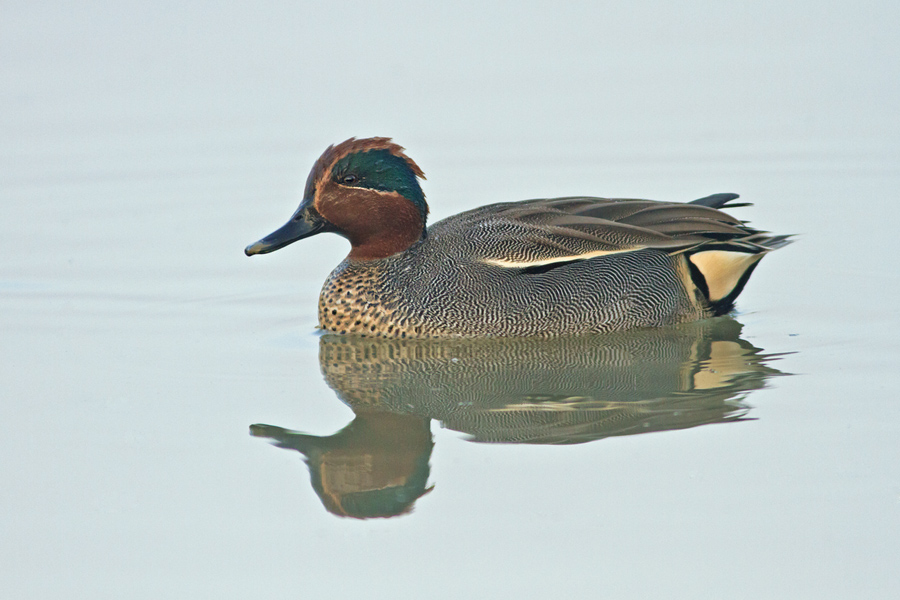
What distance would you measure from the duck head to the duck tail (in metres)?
1.93

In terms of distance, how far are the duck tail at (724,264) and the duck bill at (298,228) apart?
2541mm

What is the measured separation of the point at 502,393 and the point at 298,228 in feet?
6.64

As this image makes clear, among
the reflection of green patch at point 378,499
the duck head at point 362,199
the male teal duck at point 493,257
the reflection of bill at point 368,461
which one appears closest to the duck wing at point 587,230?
the male teal duck at point 493,257

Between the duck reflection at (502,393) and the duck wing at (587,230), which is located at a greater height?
the duck wing at (587,230)

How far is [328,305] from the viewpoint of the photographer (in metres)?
8.87

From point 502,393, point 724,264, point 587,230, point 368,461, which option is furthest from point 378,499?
point 724,264

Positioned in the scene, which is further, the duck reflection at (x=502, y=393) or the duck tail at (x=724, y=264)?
the duck tail at (x=724, y=264)

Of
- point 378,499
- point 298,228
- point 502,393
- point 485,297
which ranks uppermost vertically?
point 298,228

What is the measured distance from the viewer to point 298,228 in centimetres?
879

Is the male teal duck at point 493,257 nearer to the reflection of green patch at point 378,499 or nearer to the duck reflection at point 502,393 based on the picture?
the duck reflection at point 502,393

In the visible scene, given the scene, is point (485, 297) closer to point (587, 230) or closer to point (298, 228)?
point (587, 230)

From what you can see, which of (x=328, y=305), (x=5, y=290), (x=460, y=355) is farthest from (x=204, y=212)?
(x=460, y=355)

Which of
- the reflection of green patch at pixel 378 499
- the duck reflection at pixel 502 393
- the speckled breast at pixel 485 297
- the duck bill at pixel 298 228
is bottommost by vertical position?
the reflection of green patch at pixel 378 499

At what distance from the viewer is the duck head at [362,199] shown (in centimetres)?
871
